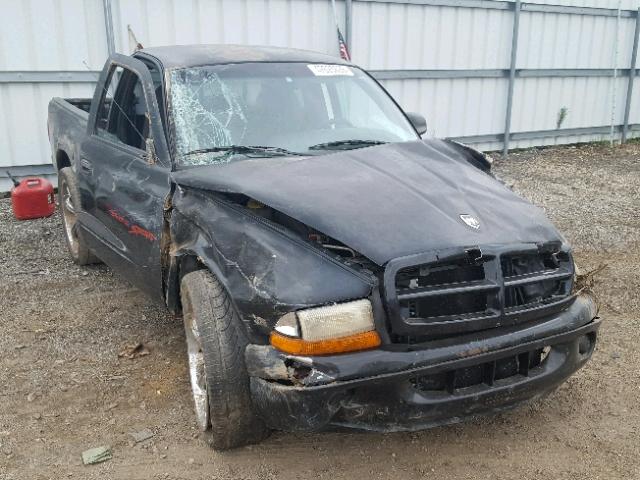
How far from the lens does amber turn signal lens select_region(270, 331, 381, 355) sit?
7.72ft

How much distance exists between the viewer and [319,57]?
4.24m

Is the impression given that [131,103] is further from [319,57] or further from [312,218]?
[312,218]

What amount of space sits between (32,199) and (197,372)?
14.2 ft

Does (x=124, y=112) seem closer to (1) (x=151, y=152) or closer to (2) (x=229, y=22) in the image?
(1) (x=151, y=152)

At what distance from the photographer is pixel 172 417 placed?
3.24 metres

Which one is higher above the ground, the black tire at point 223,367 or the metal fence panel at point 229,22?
the metal fence panel at point 229,22

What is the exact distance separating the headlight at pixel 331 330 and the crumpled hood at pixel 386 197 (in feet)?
0.78

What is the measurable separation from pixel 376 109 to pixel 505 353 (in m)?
2.13

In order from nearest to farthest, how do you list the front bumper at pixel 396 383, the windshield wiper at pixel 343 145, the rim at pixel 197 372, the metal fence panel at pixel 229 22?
1. the front bumper at pixel 396 383
2. the rim at pixel 197 372
3. the windshield wiper at pixel 343 145
4. the metal fence panel at pixel 229 22

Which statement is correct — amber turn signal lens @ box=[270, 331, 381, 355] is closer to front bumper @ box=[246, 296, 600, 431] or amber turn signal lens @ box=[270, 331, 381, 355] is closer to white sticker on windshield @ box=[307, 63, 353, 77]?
front bumper @ box=[246, 296, 600, 431]

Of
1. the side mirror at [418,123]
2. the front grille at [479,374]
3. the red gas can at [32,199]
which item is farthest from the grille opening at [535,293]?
the red gas can at [32,199]

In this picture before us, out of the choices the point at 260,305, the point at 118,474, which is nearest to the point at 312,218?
the point at 260,305

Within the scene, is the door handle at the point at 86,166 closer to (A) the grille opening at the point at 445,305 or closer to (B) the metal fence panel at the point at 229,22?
(A) the grille opening at the point at 445,305

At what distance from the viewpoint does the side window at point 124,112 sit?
3797mm
